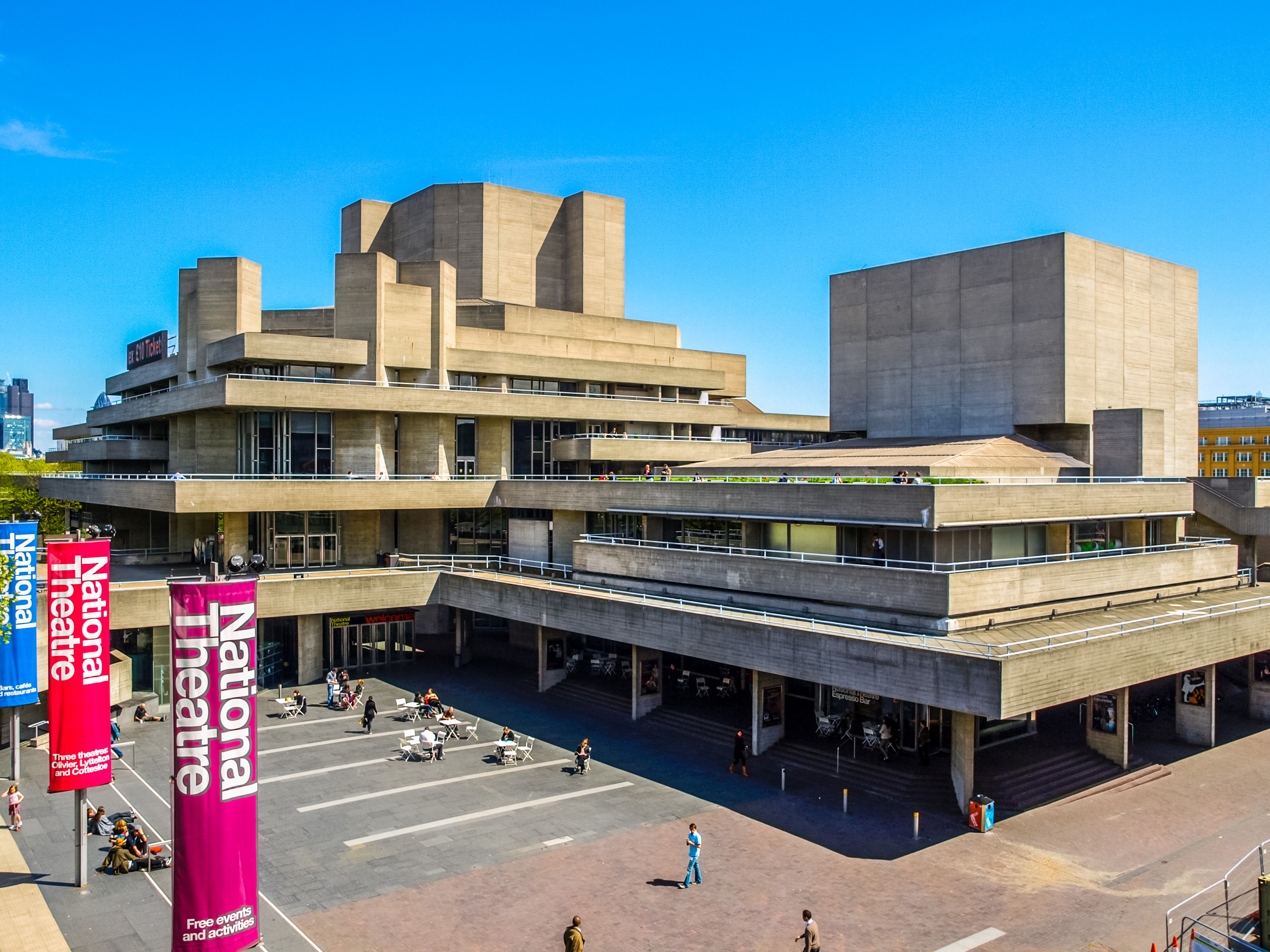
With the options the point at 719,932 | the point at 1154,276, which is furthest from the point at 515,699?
the point at 1154,276

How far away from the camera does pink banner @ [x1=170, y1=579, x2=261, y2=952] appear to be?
1474 cm

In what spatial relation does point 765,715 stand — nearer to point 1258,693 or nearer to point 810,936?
point 810,936

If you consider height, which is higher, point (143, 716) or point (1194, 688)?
point (1194, 688)

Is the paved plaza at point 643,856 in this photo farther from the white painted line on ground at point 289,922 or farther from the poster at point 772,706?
the poster at point 772,706

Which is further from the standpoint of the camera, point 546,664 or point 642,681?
point 546,664

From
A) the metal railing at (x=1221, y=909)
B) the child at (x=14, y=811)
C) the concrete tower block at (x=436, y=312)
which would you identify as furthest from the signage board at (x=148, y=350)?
the metal railing at (x=1221, y=909)

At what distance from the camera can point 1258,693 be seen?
38.2 metres

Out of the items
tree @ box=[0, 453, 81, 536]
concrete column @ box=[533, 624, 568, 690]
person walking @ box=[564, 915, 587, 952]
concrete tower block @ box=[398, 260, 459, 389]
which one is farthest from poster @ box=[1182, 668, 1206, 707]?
tree @ box=[0, 453, 81, 536]

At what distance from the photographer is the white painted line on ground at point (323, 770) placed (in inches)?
1188

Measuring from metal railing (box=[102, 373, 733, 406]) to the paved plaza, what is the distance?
68.9 ft

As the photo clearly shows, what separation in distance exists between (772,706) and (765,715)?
45 centimetres

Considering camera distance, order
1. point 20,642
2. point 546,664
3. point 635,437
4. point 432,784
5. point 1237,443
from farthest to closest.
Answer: point 1237,443
point 635,437
point 546,664
point 432,784
point 20,642

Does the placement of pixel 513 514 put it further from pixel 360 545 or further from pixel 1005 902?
pixel 1005 902

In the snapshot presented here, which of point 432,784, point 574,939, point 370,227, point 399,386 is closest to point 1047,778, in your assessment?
point 574,939
